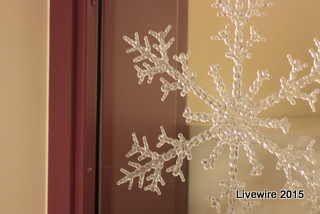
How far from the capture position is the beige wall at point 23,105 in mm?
725

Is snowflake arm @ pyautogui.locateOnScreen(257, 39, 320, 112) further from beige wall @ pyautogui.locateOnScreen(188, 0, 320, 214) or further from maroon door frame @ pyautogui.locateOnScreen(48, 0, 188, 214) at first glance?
maroon door frame @ pyautogui.locateOnScreen(48, 0, 188, 214)

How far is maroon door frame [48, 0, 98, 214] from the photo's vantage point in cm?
67

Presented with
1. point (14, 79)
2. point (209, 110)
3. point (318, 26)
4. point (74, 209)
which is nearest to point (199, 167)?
point (209, 110)

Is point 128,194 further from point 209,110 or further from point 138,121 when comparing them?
point 209,110

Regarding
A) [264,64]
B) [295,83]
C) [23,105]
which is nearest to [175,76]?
[295,83]

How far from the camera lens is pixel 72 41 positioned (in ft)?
2.23

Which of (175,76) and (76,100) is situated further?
(76,100)

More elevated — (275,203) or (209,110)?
(209,110)

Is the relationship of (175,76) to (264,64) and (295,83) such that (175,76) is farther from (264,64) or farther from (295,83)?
(264,64)

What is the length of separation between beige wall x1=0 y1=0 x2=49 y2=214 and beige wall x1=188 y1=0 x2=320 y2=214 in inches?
11.5

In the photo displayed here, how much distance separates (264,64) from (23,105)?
0.62 meters

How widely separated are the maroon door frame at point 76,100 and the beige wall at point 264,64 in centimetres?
21

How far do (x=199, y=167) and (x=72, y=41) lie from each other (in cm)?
33

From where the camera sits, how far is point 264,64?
1.05 meters
